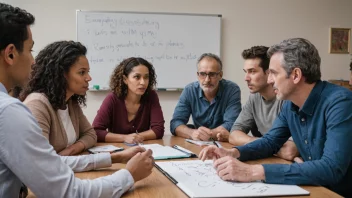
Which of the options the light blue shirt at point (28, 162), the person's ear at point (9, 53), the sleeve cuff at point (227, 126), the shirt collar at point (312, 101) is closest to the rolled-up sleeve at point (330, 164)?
the shirt collar at point (312, 101)

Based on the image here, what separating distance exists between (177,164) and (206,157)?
14 centimetres

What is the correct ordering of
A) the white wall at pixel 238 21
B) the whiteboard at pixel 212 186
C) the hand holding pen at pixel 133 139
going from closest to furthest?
the whiteboard at pixel 212 186 < the hand holding pen at pixel 133 139 < the white wall at pixel 238 21

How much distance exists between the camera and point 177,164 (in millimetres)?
1488

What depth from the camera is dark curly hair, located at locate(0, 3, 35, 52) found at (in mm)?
934

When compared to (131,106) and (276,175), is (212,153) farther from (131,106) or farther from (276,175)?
(131,106)

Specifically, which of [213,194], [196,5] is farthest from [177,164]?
[196,5]

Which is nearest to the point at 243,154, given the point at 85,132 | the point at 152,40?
the point at 85,132

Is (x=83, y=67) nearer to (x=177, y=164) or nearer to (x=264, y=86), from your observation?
(x=177, y=164)

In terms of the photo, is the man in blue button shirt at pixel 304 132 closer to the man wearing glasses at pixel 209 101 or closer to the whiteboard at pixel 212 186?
the whiteboard at pixel 212 186

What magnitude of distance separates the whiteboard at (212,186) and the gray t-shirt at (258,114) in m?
1.00

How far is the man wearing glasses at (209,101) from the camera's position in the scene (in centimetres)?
273

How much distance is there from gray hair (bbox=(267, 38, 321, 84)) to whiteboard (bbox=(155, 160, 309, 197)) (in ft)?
1.72

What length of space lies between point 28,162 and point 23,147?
4cm

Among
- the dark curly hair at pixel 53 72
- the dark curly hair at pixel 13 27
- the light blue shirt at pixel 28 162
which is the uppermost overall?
the dark curly hair at pixel 13 27
